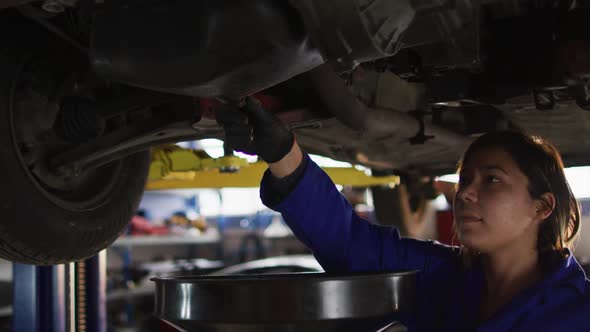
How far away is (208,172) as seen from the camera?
2441 millimetres

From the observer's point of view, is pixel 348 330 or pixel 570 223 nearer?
pixel 348 330

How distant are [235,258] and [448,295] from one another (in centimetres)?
622

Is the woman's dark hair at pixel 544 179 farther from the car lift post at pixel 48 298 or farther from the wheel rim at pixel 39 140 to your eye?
the car lift post at pixel 48 298

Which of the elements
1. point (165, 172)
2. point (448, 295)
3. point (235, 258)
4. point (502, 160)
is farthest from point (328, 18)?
point (235, 258)

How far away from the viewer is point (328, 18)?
78 cm

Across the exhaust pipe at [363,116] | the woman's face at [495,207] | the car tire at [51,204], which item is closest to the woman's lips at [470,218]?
the woman's face at [495,207]

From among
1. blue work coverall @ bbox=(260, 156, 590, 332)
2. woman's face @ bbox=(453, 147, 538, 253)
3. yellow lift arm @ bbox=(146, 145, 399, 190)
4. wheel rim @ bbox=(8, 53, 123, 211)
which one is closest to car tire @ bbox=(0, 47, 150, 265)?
wheel rim @ bbox=(8, 53, 123, 211)

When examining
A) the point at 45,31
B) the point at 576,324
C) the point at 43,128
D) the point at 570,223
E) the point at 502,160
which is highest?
the point at 45,31

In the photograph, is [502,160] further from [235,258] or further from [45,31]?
[235,258]

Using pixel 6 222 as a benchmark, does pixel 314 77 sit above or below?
above

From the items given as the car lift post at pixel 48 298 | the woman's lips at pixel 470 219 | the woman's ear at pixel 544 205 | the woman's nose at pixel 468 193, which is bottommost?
the car lift post at pixel 48 298

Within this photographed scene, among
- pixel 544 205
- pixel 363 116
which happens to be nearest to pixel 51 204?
pixel 363 116

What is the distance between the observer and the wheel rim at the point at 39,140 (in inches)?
48.8

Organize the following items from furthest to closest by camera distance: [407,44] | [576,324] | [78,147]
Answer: [78,147]
[576,324]
[407,44]
